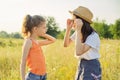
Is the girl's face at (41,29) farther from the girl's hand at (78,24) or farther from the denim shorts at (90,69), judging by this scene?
the denim shorts at (90,69)

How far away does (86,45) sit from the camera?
3684mm

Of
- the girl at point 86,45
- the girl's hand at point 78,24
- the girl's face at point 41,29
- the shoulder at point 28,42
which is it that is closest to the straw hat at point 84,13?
the girl at point 86,45

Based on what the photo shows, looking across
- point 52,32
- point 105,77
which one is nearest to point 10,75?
point 105,77

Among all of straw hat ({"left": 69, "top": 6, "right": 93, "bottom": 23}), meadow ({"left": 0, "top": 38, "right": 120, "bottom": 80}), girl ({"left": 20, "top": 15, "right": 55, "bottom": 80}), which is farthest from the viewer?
meadow ({"left": 0, "top": 38, "right": 120, "bottom": 80})

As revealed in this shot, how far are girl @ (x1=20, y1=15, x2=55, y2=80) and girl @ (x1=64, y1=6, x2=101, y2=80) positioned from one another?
0.37 metres

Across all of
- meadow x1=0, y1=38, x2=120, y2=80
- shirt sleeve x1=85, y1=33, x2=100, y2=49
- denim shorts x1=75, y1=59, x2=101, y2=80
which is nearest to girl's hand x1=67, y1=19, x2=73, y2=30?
shirt sleeve x1=85, y1=33, x2=100, y2=49

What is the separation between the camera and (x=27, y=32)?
12.6 ft

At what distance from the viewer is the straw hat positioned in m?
3.81

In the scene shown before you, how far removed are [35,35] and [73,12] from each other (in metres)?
0.47

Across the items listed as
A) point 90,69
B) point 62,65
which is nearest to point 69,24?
point 90,69

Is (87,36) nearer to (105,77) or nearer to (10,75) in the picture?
(105,77)

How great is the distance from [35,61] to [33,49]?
13 centimetres

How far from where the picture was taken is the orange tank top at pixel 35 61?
3719 millimetres

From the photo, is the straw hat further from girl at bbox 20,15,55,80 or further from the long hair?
girl at bbox 20,15,55,80
